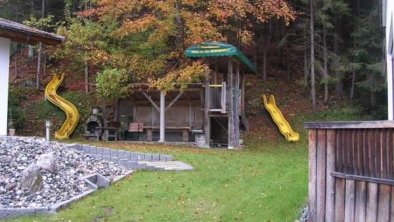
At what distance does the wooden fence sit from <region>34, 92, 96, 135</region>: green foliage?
669 inches

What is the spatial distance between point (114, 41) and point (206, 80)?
234 inches

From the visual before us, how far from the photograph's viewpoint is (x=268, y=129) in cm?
2158

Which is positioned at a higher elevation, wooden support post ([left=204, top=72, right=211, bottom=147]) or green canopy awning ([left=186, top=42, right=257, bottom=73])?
green canopy awning ([left=186, top=42, right=257, bottom=73])

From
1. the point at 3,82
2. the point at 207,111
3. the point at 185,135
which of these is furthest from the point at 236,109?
the point at 3,82

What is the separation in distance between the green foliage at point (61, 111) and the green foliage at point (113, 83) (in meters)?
3.50

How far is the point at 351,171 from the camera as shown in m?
5.41

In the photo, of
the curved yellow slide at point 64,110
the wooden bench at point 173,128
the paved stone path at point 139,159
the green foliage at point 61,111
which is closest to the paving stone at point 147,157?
the paved stone path at point 139,159

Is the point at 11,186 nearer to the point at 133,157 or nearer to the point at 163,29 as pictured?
the point at 133,157

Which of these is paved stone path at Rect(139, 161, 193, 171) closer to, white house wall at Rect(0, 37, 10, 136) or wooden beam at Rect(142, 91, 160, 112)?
white house wall at Rect(0, 37, 10, 136)

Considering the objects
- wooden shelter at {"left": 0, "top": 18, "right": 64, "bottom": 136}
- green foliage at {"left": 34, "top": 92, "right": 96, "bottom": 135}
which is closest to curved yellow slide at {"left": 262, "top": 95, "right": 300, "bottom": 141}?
green foliage at {"left": 34, "top": 92, "right": 96, "bottom": 135}

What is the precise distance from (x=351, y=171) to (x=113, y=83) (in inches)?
546

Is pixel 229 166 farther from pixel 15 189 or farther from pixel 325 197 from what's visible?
pixel 325 197

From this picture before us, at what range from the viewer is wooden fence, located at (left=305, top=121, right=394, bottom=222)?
16.5 feet

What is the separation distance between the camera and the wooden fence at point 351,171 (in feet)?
16.5
